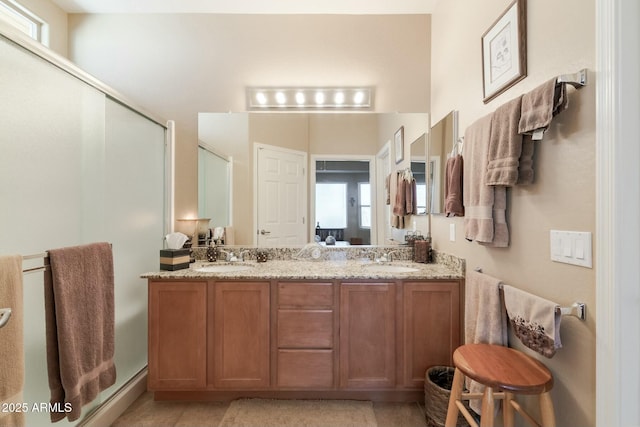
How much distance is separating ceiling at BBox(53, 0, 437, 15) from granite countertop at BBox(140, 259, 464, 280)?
6.95 feet

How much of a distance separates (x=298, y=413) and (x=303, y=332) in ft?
1.66

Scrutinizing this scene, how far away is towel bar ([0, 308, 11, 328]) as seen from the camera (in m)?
0.94

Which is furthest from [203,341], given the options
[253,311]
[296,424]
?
[296,424]

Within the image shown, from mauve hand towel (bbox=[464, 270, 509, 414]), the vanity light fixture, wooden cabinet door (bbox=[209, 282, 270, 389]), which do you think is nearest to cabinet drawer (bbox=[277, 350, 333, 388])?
wooden cabinet door (bbox=[209, 282, 270, 389])

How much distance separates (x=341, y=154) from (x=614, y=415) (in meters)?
2.06

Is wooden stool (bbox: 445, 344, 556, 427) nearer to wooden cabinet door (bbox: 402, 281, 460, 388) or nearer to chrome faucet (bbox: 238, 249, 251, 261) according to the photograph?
wooden cabinet door (bbox: 402, 281, 460, 388)

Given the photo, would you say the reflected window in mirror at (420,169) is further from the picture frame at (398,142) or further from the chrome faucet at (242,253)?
the chrome faucet at (242,253)

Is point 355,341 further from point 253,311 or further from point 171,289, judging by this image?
point 171,289

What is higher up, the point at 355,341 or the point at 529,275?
the point at 529,275

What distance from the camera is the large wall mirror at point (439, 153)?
1948mm

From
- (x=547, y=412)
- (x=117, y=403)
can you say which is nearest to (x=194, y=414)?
(x=117, y=403)

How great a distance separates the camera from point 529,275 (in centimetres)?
124

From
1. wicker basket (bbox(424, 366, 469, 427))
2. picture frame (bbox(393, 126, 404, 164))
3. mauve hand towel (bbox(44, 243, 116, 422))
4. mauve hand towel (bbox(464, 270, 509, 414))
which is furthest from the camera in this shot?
picture frame (bbox(393, 126, 404, 164))

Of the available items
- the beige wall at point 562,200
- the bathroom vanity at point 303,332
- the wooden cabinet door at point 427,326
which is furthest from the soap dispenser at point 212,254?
the beige wall at point 562,200
